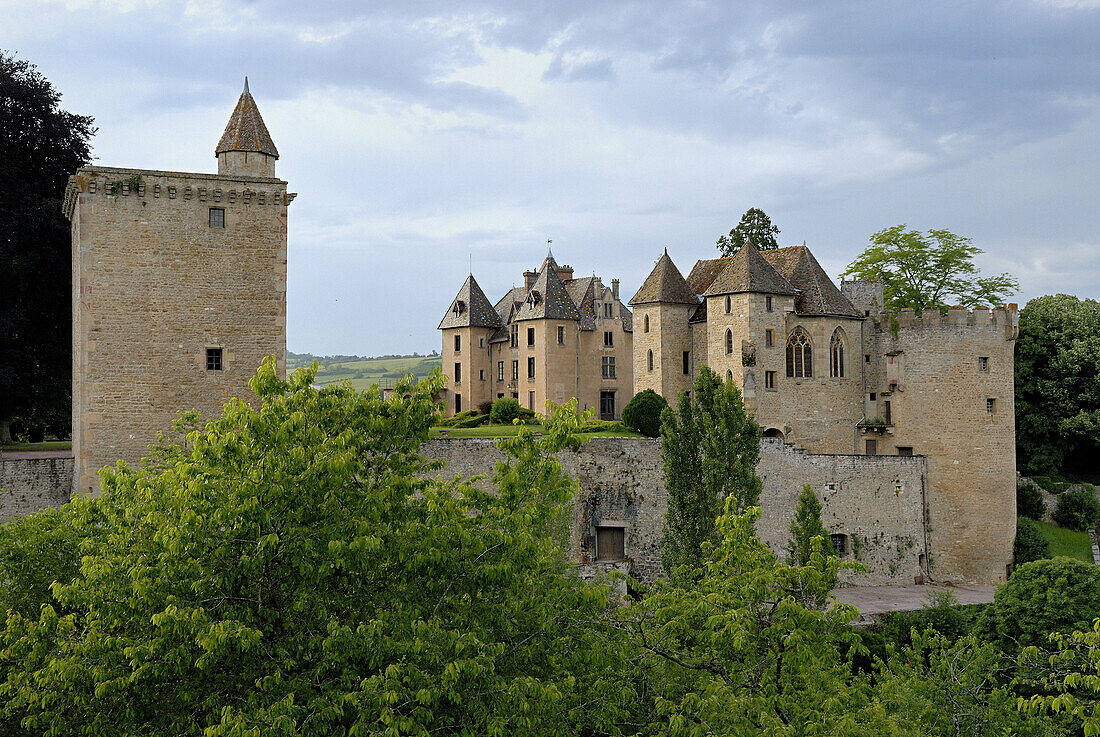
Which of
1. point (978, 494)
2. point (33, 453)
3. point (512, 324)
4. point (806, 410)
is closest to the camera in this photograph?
point (33, 453)

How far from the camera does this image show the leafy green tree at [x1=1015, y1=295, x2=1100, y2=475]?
4794 cm

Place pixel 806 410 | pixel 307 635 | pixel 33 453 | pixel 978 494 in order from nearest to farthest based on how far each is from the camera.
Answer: pixel 307 635 < pixel 33 453 < pixel 978 494 < pixel 806 410

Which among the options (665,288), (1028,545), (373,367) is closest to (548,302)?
(665,288)

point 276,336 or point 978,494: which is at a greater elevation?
point 276,336

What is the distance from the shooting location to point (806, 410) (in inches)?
1571

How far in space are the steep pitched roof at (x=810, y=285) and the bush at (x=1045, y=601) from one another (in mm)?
14412

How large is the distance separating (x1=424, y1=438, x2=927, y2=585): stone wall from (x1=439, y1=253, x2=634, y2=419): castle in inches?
811

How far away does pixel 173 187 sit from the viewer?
89.4 feet

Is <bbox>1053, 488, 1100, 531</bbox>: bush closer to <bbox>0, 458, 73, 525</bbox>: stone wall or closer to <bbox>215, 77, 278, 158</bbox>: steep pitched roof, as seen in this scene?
<bbox>215, 77, 278, 158</bbox>: steep pitched roof

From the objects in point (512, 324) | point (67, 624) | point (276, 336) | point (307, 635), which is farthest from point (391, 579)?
point (512, 324)

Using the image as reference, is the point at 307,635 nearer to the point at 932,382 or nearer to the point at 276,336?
the point at 276,336

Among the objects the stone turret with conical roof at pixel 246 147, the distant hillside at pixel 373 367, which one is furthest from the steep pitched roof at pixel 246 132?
the distant hillside at pixel 373 367

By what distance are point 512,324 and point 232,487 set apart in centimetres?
4516

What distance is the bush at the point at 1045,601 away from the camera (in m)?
27.9
